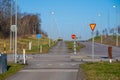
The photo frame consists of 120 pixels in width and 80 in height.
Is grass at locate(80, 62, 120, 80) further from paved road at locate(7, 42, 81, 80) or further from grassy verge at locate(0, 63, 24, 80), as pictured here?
grassy verge at locate(0, 63, 24, 80)

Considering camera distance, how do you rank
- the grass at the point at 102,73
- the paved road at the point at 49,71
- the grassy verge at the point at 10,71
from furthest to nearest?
the grassy verge at the point at 10,71
the paved road at the point at 49,71
the grass at the point at 102,73

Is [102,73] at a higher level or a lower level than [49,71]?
higher

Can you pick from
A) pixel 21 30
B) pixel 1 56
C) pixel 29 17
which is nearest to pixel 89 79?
pixel 1 56

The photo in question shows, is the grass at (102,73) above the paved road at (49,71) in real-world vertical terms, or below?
above

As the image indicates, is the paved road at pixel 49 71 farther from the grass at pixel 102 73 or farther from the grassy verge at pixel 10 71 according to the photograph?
the grass at pixel 102 73

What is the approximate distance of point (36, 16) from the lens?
120m

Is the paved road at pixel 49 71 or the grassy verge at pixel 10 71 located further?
the grassy verge at pixel 10 71

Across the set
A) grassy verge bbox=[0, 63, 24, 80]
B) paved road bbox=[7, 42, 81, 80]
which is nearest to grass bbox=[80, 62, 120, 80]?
paved road bbox=[7, 42, 81, 80]

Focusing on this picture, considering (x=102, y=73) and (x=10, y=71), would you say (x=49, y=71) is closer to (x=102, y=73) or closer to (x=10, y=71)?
(x=10, y=71)

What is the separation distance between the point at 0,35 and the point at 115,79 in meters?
67.9

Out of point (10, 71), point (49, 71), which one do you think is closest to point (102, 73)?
point (49, 71)

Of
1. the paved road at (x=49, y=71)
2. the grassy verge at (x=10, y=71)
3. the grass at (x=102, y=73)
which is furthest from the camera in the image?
the grassy verge at (x=10, y=71)

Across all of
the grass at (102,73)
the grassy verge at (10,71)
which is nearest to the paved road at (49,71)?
the grassy verge at (10,71)

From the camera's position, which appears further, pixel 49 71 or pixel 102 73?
pixel 49 71
